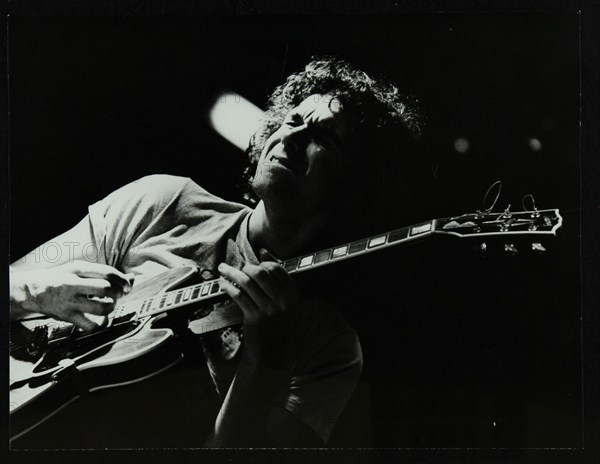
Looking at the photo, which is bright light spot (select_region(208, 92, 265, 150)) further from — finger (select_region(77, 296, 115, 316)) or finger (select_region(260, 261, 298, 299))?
finger (select_region(77, 296, 115, 316))

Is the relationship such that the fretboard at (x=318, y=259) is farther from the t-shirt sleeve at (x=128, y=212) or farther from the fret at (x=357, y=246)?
the t-shirt sleeve at (x=128, y=212)

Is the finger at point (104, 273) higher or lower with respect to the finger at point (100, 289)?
higher

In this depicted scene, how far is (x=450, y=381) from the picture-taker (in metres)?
1.58

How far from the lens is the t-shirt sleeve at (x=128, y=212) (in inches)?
63.9

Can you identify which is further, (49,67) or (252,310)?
(49,67)

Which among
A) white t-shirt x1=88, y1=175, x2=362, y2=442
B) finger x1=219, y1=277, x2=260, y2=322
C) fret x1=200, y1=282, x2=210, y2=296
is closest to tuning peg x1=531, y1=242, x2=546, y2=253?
white t-shirt x1=88, y1=175, x2=362, y2=442

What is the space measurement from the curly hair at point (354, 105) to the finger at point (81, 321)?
521 millimetres

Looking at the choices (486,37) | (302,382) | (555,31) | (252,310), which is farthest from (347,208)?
(555,31)

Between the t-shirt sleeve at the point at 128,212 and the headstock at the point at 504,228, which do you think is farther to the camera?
the t-shirt sleeve at the point at 128,212

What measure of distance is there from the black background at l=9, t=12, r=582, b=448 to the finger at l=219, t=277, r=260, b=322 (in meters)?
0.26

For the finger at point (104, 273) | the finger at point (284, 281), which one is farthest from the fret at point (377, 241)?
the finger at point (104, 273)

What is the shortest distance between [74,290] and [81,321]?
0.27ft

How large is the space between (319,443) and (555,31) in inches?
49.1

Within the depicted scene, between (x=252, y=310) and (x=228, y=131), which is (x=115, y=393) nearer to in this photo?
(x=252, y=310)
